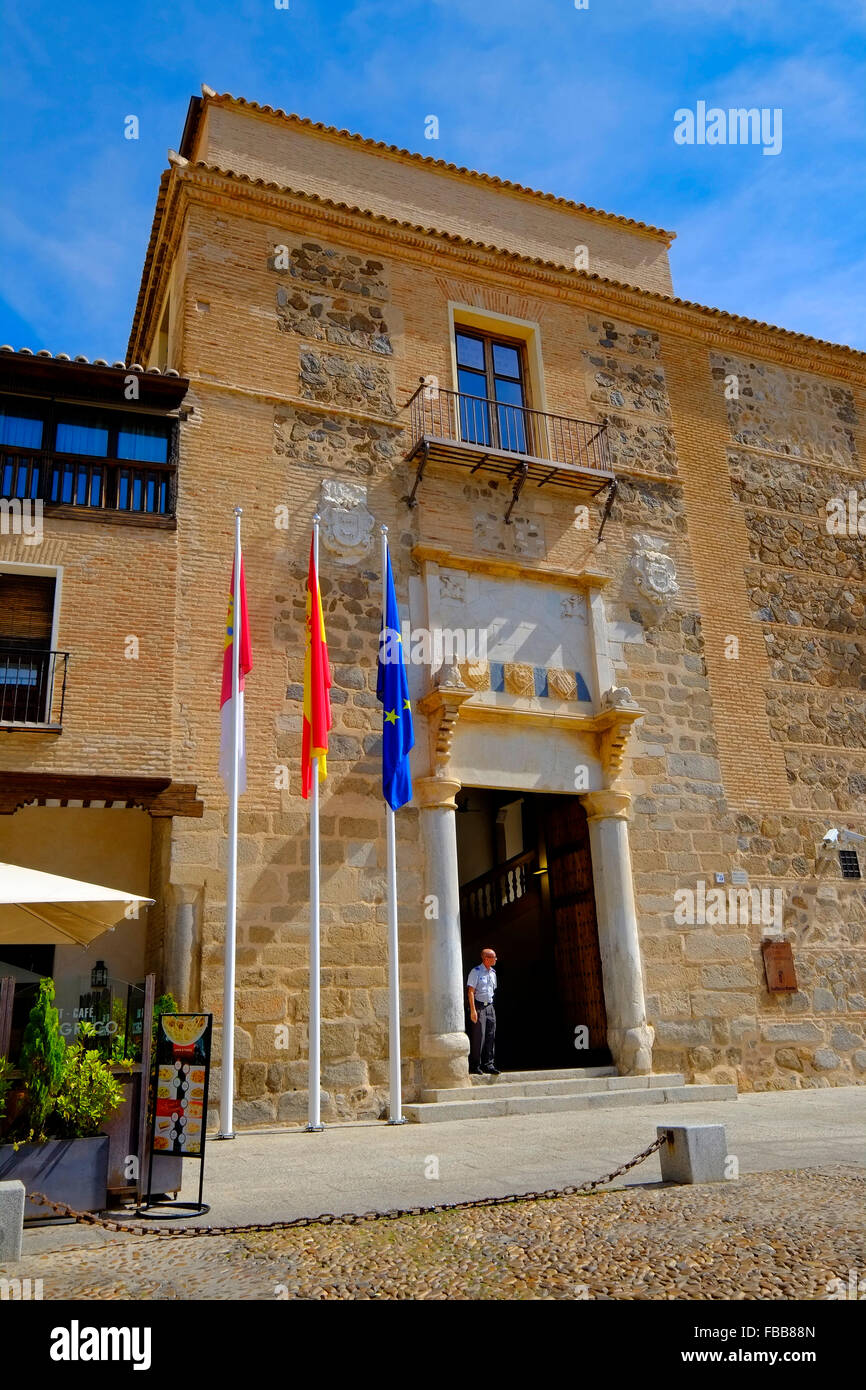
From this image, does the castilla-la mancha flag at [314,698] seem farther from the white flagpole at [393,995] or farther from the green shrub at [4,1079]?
the green shrub at [4,1079]

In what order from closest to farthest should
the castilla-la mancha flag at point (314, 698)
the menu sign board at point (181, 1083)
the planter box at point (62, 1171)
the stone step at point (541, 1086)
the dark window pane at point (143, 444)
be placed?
the planter box at point (62, 1171) < the menu sign board at point (181, 1083) < the castilla-la mancha flag at point (314, 698) < the stone step at point (541, 1086) < the dark window pane at point (143, 444)

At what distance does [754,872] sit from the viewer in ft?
44.5

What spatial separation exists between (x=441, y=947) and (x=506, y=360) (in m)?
8.65

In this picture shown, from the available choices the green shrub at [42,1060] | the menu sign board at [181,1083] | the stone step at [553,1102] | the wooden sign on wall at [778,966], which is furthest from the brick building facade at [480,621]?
the green shrub at [42,1060]

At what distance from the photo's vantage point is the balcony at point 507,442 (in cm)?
1307

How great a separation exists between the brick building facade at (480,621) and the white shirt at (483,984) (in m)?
0.33

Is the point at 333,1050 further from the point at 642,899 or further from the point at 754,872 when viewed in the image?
the point at 754,872

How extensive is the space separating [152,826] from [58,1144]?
6.87 meters

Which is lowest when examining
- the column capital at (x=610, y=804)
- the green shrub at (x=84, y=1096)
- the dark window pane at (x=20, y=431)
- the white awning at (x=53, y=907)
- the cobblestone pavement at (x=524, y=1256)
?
the cobblestone pavement at (x=524, y=1256)

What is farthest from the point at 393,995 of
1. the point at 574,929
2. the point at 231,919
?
the point at 574,929

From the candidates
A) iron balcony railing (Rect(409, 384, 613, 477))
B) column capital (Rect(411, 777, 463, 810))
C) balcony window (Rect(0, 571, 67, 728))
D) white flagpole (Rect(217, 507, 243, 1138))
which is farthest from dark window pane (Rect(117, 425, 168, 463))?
column capital (Rect(411, 777, 463, 810))

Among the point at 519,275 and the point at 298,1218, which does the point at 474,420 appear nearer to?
the point at 519,275

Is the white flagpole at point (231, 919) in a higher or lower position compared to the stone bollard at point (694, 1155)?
higher

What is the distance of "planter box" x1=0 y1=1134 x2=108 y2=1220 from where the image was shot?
5.32 metres
